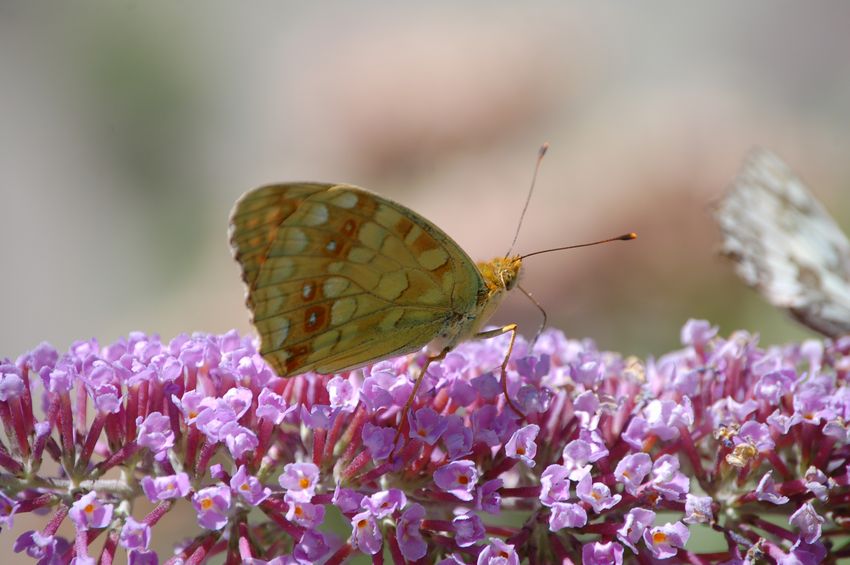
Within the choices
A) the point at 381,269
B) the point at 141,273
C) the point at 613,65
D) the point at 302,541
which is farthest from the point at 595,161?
the point at 302,541

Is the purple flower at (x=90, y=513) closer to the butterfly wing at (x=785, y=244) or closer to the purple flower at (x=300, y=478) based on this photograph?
the purple flower at (x=300, y=478)

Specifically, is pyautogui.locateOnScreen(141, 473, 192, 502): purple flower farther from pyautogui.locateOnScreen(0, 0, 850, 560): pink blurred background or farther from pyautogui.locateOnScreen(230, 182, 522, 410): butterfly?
pyautogui.locateOnScreen(0, 0, 850, 560): pink blurred background

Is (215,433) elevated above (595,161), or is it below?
above

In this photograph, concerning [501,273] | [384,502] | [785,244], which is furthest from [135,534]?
[785,244]

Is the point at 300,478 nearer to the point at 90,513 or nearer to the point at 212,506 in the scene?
the point at 212,506

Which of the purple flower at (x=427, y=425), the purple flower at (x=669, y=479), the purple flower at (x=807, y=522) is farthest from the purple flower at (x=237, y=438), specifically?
the purple flower at (x=807, y=522)

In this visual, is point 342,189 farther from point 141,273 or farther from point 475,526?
point 141,273
